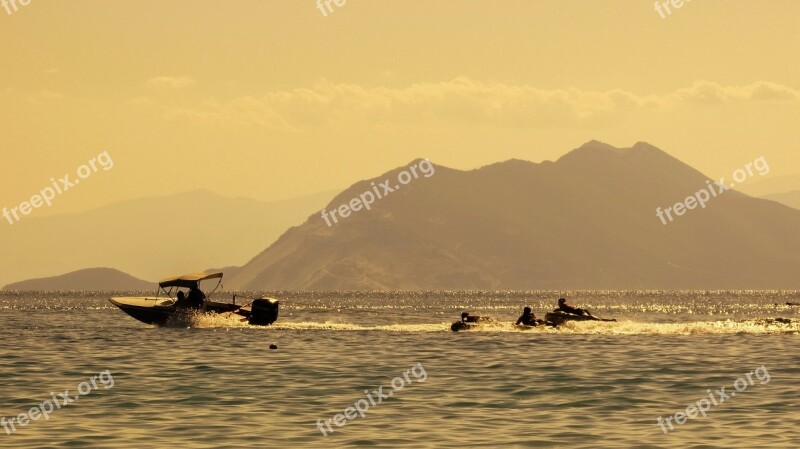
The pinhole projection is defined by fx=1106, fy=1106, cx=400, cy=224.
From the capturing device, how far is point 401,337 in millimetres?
69312

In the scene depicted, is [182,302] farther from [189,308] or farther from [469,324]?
[469,324]

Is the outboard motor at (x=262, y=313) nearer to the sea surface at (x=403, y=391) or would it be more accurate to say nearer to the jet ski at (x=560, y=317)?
the sea surface at (x=403, y=391)

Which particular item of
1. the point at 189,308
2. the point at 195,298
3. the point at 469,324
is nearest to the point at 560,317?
the point at 469,324

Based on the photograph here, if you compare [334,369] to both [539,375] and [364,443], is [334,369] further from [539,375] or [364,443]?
[364,443]

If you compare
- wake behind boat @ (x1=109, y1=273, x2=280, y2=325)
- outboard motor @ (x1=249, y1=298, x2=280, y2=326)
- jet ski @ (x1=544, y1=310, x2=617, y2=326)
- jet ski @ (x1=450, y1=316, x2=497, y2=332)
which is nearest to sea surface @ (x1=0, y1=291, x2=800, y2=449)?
jet ski @ (x1=544, y1=310, x2=617, y2=326)

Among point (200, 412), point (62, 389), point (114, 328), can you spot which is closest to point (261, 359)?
point (62, 389)

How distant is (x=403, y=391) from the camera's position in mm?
36562

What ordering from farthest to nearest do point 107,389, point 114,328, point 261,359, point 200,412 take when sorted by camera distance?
point 114,328 → point 261,359 → point 107,389 → point 200,412

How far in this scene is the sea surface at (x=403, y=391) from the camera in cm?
2761

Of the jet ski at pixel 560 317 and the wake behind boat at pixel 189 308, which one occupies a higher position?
the wake behind boat at pixel 189 308

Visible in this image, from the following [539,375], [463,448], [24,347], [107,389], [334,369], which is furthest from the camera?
[24,347]

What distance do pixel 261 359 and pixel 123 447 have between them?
2411 centimetres

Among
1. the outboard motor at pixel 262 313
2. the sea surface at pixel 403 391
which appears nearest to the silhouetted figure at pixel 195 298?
the outboard motor at pixel 262 313

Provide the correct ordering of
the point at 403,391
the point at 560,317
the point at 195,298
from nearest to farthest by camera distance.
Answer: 1. the point at 403,391
2. the point at 560,317
3. the point at 195,298
